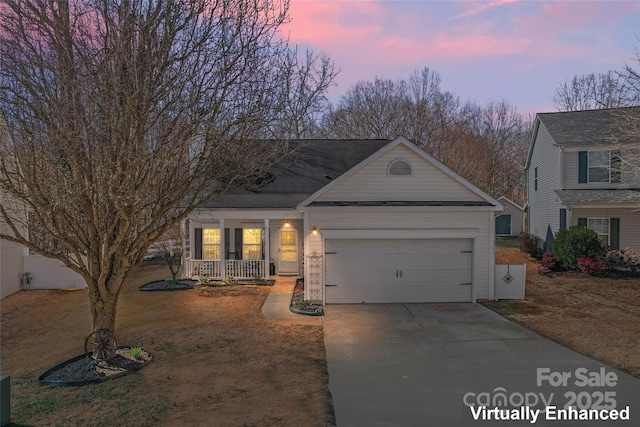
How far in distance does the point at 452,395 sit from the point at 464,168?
2845cm

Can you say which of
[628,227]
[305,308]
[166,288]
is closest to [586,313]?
[305,308]

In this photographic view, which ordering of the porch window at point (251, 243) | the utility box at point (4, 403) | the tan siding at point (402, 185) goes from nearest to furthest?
the utility box at point (4, 403) < the tan siding at point (402, 185) < the porch window at point (251, 243)

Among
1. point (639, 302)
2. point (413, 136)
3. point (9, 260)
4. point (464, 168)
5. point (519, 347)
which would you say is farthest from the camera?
point (413, 136)

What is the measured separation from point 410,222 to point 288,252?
20.9 feet

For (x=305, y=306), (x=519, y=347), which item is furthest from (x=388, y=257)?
(x=519, y=347)

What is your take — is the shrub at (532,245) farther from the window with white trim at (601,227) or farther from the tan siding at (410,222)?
the tan siding at (410,222)

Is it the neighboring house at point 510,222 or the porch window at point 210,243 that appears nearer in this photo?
the porch window at point 210,243

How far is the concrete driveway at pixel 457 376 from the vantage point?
5.92 m

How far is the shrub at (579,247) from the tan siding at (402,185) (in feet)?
24.3

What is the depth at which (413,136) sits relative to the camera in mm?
36250

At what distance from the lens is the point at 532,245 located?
22.8m

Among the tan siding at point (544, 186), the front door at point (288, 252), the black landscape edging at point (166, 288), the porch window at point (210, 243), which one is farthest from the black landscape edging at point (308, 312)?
the tan siding at point (544, 186)

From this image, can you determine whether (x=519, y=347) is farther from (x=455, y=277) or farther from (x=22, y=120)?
(x=22, y=120)

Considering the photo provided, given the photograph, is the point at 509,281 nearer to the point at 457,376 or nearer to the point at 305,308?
the point at 305,308
